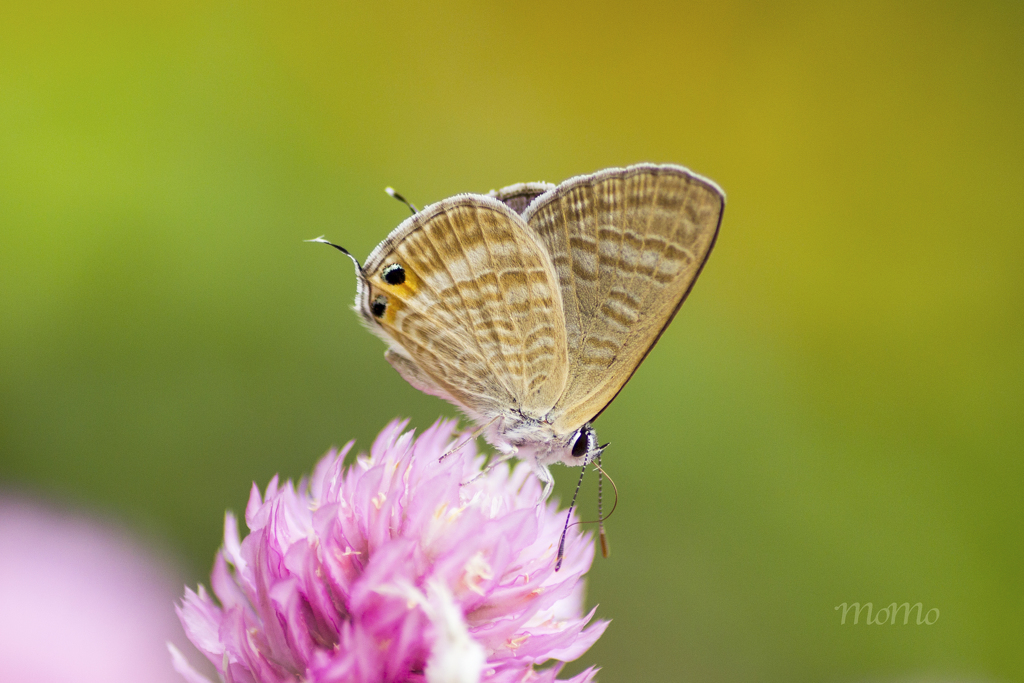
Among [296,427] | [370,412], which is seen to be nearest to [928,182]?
[370,412]

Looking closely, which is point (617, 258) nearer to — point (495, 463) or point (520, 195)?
point (520, 195)

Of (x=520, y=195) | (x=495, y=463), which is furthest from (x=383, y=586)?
(x=520, y=195)

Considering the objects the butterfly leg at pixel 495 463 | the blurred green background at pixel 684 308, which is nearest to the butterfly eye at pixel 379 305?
the butterfly leg at pixel 495 463

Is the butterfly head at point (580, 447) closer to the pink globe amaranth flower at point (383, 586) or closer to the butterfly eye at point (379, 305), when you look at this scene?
the pink globe amaranth flower at point (383, 586)

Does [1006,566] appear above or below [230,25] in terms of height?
below

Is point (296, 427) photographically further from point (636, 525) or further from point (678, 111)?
point (678, 111)
